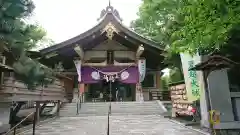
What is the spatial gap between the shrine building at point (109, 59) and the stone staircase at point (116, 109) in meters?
2.62

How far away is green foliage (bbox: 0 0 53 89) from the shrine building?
497 inches

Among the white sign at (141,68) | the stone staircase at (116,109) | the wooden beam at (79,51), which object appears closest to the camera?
the stone staircase at (116,109)

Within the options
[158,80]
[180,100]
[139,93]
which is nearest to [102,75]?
[139,93]

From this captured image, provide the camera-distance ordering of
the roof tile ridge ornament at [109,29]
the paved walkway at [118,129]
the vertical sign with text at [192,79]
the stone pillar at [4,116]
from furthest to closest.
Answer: the roof tile ridge ornament at [109,29] → the vertical sign with text at [192,79] → the stone pillar at [4,116] → the paved walkway at [118,129]

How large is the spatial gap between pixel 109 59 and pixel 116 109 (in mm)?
5827

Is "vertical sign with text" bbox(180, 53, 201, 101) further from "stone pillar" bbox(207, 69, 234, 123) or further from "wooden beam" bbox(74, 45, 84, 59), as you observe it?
"wooden beam" bbox(74, 45, 84, 59)

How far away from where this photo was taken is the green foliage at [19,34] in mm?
3882

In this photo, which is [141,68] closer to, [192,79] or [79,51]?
[79,51]

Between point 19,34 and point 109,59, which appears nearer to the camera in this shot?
point 19,34

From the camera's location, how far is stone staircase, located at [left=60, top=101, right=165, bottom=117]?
1521 cm

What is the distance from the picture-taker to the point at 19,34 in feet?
14.9

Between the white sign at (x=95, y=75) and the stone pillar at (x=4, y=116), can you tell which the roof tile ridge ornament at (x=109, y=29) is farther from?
the stone pillar at (x=4, y=116)

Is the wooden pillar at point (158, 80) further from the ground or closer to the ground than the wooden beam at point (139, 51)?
closer to the ground

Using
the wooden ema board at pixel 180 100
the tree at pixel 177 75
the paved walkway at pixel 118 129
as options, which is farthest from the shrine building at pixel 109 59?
the paved walkway at pixel 118 129
